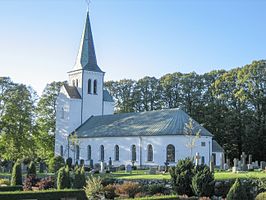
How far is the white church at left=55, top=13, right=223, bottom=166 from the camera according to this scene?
147 feet

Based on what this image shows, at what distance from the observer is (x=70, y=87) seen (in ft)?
195

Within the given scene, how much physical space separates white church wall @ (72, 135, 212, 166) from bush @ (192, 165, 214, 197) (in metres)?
Answer: 22.0

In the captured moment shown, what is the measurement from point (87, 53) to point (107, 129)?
42.5ft

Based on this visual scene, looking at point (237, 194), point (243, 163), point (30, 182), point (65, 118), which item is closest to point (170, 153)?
point (243, 163)

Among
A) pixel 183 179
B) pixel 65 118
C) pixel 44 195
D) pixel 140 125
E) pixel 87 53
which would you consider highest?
pixel 87 53

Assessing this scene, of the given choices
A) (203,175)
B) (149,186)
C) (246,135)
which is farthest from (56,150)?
(203,175)

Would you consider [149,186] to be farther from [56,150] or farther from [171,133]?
[56,150]

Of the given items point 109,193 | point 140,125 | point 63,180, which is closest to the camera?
point 109,193

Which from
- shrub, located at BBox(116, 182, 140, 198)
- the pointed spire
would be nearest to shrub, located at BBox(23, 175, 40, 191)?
shrub, located at BBox(116, 182, 140, 198)

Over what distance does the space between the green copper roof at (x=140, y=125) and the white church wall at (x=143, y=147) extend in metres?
0.54

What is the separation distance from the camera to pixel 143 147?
154 feet

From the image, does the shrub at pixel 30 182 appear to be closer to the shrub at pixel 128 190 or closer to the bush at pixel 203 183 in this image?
the shrub at pixel 128 190

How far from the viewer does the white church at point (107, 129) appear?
147 ft

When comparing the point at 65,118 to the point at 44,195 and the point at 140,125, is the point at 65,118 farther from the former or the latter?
the point at 44,195
